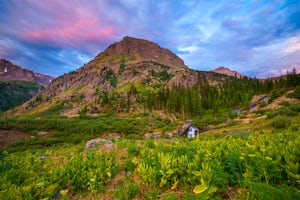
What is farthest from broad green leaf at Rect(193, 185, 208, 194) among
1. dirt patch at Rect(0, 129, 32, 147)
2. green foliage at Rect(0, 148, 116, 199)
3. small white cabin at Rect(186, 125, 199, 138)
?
dirt patch at Rect(0, 129, 32, 147)

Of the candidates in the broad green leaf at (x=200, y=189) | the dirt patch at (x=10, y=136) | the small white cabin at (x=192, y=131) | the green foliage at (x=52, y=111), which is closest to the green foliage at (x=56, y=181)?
the broad green leaf at (x=200, y=189)

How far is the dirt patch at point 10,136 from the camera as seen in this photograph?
48688 millimetres

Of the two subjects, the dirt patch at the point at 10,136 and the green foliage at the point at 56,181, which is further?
the dirt patch at the point at 10,136

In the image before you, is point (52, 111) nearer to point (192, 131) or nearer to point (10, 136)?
point (10, 136)

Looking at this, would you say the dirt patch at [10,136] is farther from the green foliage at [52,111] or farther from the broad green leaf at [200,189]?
the green foliage at [52,111]

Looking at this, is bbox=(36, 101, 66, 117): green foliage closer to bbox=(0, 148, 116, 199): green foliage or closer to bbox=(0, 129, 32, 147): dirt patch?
bbox=(0, 129, 32, 147): dirt patch

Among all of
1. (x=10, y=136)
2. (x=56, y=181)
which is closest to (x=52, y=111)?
(x=10, y=136)

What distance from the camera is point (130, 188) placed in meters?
3.24

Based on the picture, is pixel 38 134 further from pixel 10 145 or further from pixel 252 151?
pixel 252 151

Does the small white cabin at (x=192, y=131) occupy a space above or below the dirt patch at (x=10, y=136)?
above

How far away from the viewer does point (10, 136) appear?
53.9 metres

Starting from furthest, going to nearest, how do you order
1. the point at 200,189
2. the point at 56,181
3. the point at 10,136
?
1. the point at 10,136
2. the point at 56,181
3. the point at 200,189

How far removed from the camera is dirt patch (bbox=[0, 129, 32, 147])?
4869 cm

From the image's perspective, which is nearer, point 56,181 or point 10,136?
point 56,181
